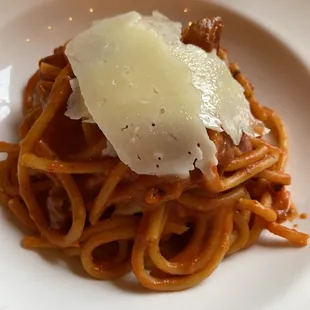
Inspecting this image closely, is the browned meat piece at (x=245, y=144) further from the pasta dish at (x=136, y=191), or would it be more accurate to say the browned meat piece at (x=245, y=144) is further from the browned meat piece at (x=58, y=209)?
the browned meat piece at (x=58, y=209)

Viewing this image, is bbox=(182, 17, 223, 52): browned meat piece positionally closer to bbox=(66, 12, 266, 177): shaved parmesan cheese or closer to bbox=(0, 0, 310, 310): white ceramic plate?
bbox=(66, 12, 266, 177): shaved parmesan cheese

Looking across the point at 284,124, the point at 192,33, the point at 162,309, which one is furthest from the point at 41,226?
the point at 284,124

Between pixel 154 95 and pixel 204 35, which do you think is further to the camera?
pixel 204 35

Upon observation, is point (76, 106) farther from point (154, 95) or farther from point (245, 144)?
point (245, 144)

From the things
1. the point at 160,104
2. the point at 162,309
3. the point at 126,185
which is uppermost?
the point at 160,104

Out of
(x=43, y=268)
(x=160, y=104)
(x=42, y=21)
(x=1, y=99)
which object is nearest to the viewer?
(x=160, y=104)

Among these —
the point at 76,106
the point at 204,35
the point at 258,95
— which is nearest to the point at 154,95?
the point at 76,106

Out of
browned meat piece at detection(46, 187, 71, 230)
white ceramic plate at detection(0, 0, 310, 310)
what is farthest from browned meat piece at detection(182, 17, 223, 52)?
browned meat piece at detection(46, 187, 71, 230)

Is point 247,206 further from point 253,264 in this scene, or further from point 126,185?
point 126,185
